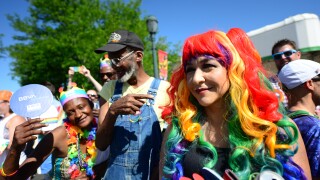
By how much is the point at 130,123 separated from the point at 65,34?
15146mm

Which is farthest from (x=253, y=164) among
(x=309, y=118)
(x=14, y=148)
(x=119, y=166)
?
(x=14, y=148)

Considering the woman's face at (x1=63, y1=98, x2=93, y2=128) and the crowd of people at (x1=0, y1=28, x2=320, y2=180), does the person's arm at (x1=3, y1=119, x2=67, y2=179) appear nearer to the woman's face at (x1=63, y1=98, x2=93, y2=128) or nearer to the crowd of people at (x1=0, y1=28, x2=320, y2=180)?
the crowd of people at (x1=0, y1=28, x2=320, y2=180)

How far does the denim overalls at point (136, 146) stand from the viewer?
2.12 metres

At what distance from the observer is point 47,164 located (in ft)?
14.3

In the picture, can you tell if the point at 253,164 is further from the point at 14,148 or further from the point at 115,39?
the point at 14,148

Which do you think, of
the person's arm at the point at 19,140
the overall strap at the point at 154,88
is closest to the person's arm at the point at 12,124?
the person's arm at the point at 19,140

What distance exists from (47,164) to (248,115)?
372cm

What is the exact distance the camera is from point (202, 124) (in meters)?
1.83

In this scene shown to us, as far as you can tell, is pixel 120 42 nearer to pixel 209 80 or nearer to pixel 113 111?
pixel 113 111

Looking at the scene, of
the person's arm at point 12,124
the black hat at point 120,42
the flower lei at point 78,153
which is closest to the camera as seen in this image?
the black hat at point 120,42

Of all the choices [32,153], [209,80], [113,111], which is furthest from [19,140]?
[209,80]

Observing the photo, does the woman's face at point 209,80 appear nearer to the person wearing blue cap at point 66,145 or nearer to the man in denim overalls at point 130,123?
the man in denim overalls at point 130,123

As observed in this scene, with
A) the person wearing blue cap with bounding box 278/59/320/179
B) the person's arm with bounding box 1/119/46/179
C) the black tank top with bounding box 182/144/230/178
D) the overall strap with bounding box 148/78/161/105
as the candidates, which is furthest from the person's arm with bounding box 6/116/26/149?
the person wearing blue cap with bounding box 278/59/320/179

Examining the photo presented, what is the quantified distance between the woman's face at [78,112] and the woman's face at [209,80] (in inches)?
59.9
